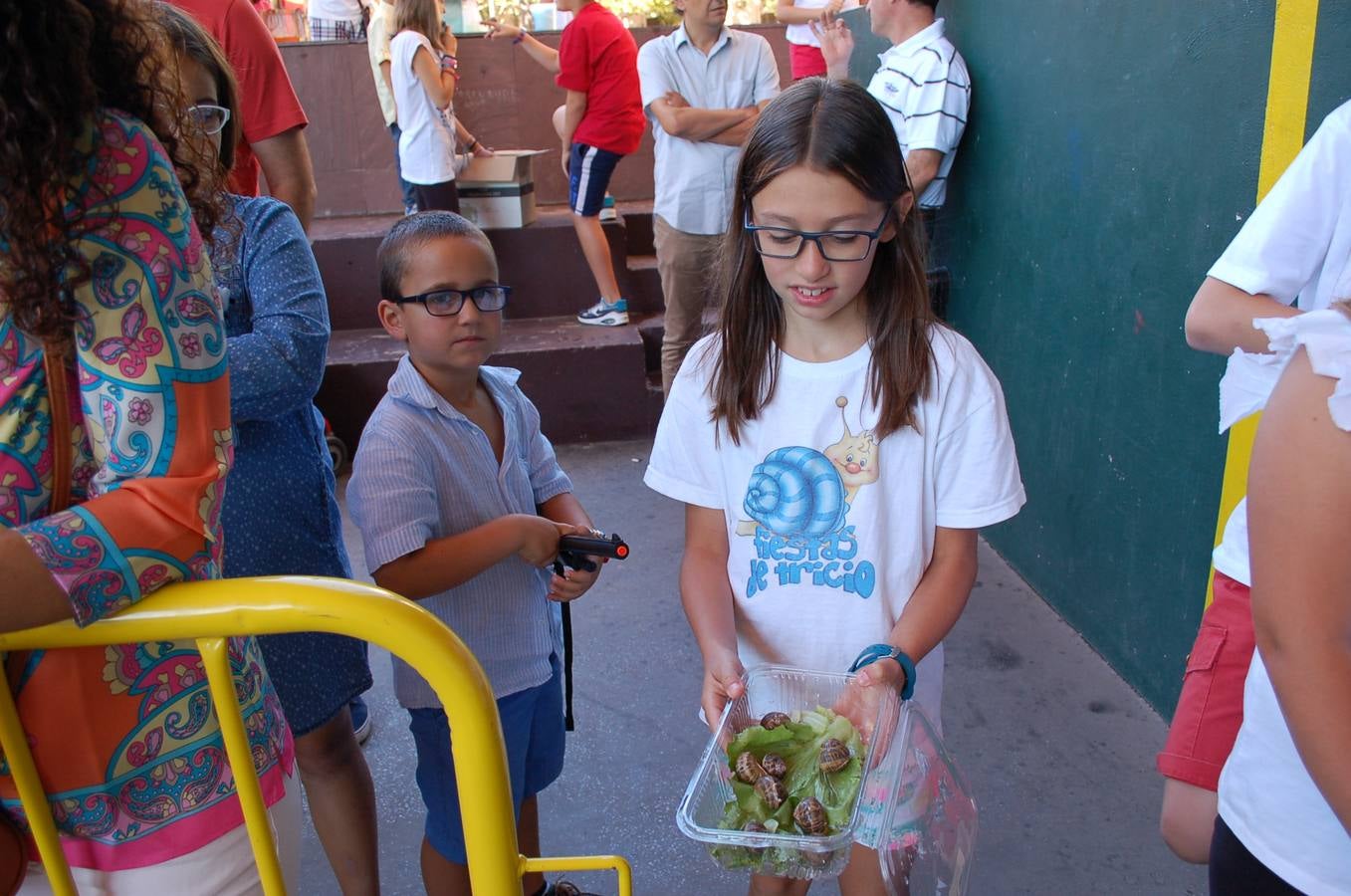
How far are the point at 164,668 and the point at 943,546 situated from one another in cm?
106

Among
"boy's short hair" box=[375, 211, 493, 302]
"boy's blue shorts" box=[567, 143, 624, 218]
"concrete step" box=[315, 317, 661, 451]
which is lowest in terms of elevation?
"concrete step" box=[315, 317, 661, 451]

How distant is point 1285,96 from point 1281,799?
5.55ft

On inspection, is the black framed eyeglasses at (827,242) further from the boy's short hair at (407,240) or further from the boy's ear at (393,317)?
the boy's ear at (393,317)

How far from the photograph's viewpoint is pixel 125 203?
3.16 ft

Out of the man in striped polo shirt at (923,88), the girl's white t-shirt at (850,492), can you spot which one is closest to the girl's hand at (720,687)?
the girl's white t-shirt at (850,492)

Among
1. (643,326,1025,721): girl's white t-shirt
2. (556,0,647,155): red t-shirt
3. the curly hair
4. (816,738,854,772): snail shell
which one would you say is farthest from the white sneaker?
the curly hair

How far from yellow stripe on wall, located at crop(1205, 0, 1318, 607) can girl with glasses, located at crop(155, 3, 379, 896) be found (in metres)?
1.79

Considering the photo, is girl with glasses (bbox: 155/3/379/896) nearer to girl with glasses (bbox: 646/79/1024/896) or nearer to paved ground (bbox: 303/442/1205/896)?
girl with glasses (bbox: 646/79/1024/896)

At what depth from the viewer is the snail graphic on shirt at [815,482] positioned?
1563 mm

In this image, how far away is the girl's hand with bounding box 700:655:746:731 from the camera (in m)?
1.46

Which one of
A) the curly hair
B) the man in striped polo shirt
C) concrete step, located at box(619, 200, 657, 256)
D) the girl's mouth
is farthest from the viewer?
concrete step, located at box(619, 200, 657, 256)

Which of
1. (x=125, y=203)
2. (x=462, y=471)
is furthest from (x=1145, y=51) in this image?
(x=125, y=203)

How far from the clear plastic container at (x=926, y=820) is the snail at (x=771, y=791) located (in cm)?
15

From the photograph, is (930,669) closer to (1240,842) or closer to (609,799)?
(1240,842)
